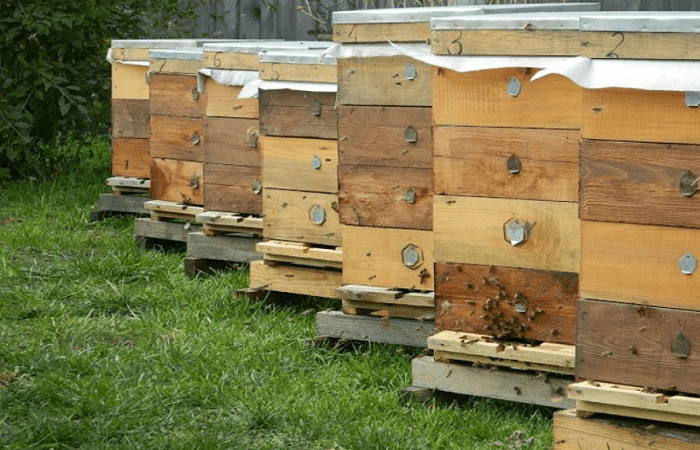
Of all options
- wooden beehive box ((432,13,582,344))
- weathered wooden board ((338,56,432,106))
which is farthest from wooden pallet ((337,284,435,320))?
weathered wooden board ((338,56,432,106))

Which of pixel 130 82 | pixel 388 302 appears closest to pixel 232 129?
pixel 130 82

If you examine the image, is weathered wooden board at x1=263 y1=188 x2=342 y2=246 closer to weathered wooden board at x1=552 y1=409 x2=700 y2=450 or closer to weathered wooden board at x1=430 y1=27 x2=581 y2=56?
weathered wooden board at x1=430 y1=27 x2=581 y2=56

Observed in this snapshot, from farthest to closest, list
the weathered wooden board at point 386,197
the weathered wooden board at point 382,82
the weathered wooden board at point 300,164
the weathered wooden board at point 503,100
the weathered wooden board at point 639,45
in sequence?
the weathered wooden board at point 300,164, the weathered wooden board at point 386,197, the weathered wooden board at point 382,82, the weathered wooden board at point 503,100, the weathered wooden board at point 639,45

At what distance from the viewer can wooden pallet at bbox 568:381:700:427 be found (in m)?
3.49

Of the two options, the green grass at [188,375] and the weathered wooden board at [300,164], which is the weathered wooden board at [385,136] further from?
the green grass at [188,375]

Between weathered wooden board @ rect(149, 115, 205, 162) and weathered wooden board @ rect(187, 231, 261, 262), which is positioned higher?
weathered wooden board @ rect(149, 115, 205, 162)

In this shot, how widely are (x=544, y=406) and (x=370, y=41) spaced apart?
5.06 feet

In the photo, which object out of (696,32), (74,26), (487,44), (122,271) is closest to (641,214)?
(696,32)

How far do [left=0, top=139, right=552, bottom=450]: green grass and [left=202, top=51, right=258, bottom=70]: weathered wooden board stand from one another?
1101 mm

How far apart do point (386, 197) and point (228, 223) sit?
183 cm

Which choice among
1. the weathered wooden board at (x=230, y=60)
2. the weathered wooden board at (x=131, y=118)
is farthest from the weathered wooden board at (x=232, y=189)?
the weathered wooden board at (x=131, y=118)

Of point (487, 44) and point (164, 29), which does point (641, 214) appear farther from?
point (164, 29)

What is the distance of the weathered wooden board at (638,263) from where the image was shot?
3.50 metres

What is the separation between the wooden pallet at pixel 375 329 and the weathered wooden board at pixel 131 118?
3.06 meters
